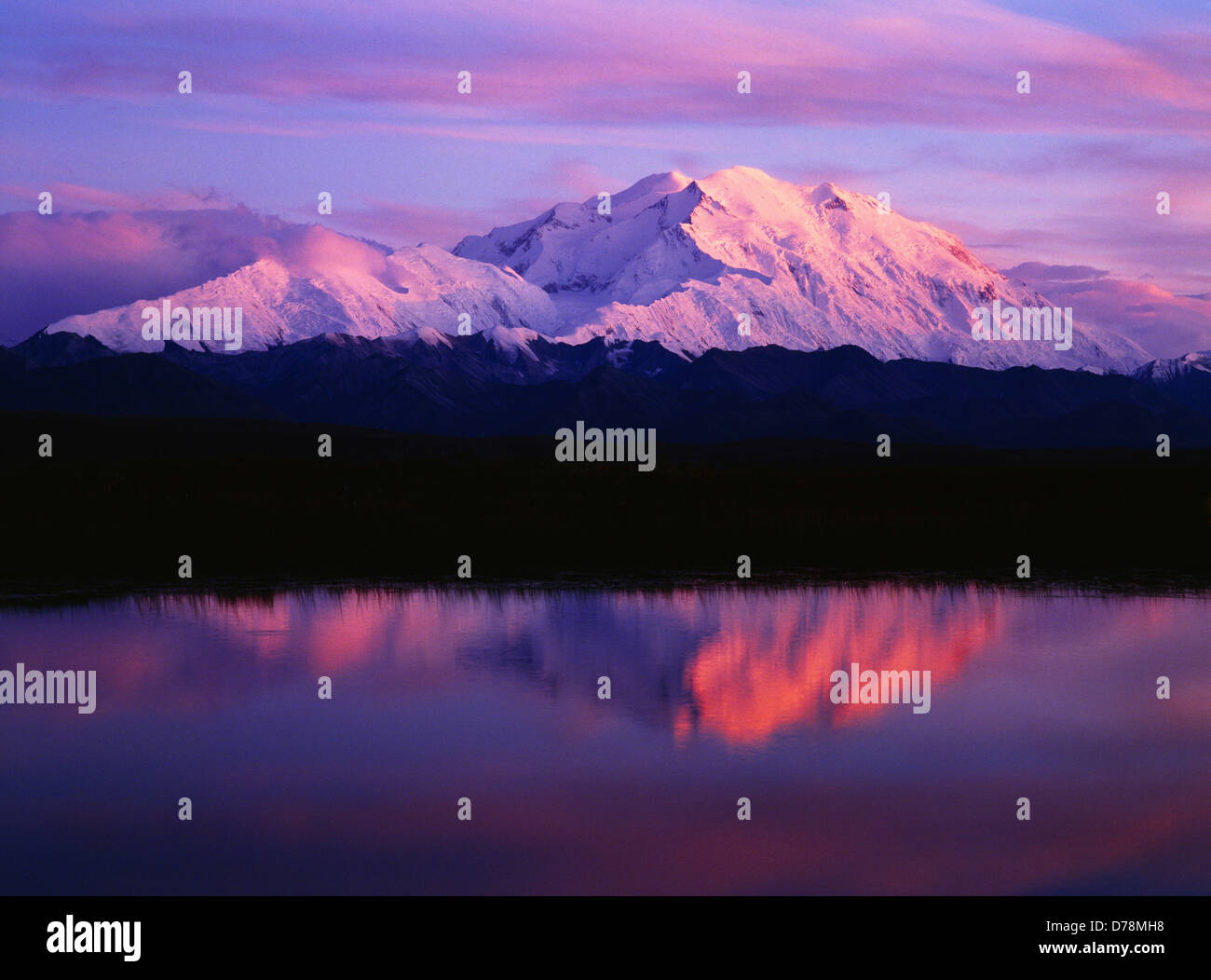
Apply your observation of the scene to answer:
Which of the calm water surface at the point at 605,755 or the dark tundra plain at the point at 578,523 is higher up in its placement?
the dark tundra plain at the point at 578,523

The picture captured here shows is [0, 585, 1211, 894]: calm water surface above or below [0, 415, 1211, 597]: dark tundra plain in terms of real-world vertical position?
below

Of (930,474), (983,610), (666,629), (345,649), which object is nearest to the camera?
(345,649)

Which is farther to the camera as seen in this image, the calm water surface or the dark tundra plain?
the dark tundra plain

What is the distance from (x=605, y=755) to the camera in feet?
89.0

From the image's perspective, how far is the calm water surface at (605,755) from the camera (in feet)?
70.9

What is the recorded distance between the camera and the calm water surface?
70.9 feet

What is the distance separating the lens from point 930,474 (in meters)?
86.5

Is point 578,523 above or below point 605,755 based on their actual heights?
above

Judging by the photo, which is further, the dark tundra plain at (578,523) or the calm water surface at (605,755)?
the dark tundra plain at (578,523)

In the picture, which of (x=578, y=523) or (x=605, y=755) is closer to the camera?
(x=605, y=755)
